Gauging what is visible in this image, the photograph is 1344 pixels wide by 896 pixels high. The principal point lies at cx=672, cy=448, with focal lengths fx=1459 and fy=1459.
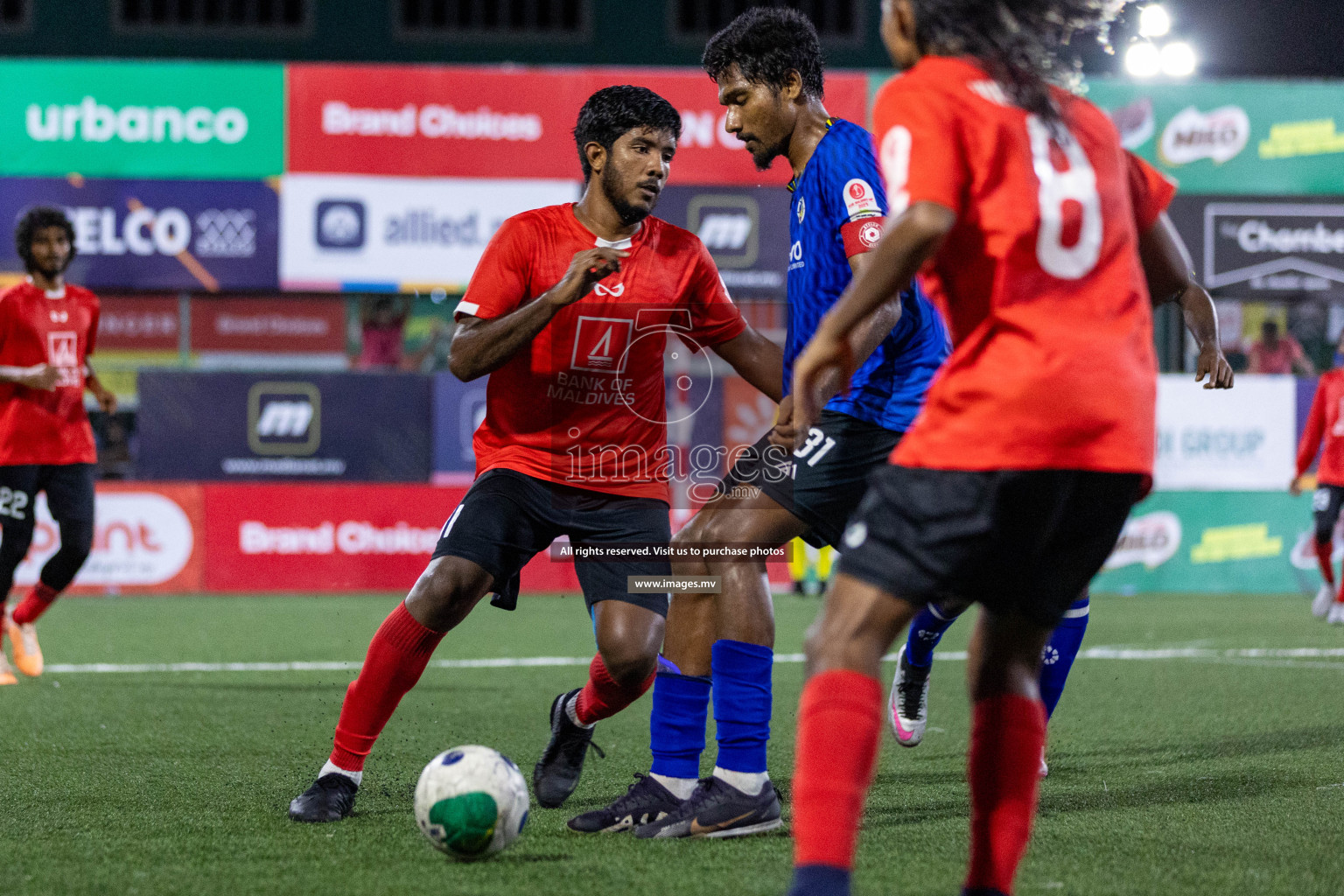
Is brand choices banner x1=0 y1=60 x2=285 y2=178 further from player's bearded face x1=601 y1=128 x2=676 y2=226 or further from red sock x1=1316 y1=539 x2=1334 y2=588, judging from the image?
player's bearded face x1=601 y1=128 x2=676 y2=226

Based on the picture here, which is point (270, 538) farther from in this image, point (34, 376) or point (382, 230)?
point (34, 376)

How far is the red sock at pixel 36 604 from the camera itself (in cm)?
798

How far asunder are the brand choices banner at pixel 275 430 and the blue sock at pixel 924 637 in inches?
395

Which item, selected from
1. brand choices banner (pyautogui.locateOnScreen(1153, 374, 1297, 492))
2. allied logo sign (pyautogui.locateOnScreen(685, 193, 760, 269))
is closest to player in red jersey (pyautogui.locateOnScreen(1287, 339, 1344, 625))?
brand choices banner (pyautogui.locateOnScreen(1153, 374, 1297, 492))

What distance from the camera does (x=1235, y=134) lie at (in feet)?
54.3

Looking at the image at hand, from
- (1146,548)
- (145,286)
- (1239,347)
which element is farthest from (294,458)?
(1239,347)

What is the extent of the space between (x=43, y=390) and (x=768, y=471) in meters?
5.21

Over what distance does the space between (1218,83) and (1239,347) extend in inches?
119

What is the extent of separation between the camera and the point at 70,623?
11.5m

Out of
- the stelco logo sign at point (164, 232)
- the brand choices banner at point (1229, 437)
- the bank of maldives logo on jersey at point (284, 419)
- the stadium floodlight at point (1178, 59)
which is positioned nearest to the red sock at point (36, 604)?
the bank of maldives logo on jersey at point (284, 419)

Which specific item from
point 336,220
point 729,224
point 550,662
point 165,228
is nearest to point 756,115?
point 550,662

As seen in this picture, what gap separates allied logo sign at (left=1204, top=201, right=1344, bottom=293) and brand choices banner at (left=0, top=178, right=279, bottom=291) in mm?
10291

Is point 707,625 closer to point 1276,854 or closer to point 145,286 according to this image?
point 1276,854

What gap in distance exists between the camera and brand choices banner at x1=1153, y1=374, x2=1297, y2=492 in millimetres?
15617
